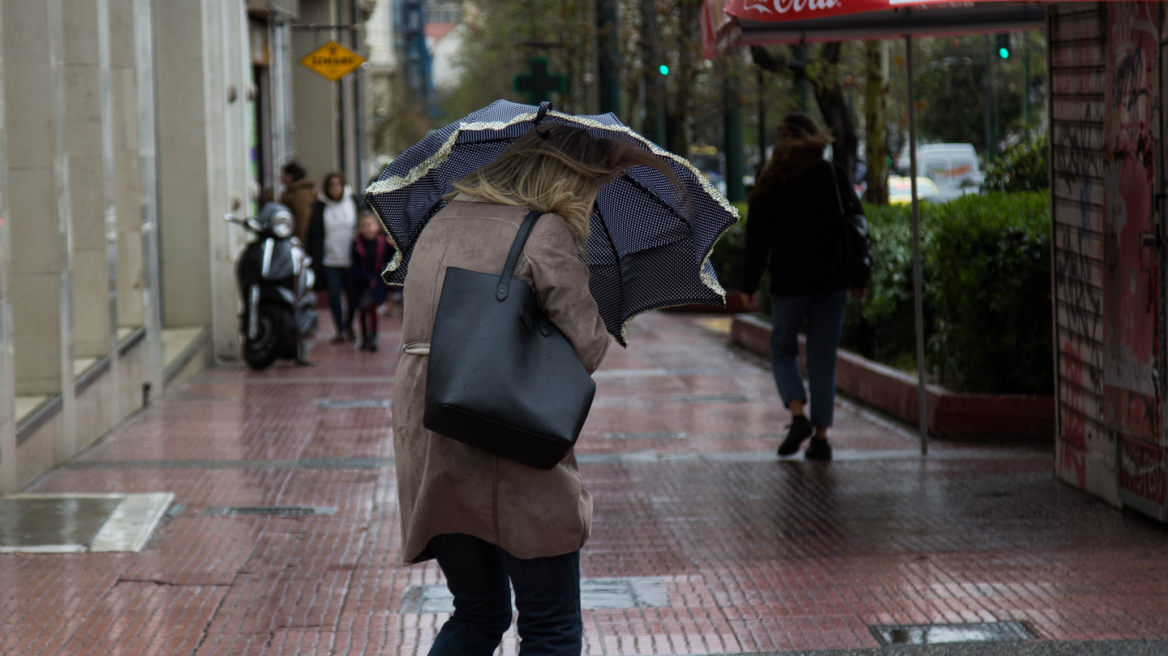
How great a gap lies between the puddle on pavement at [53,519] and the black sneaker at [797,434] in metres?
3.66

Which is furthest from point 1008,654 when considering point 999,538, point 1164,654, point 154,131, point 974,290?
point 154,131

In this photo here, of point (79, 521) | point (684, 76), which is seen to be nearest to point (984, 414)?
point (79, 521)

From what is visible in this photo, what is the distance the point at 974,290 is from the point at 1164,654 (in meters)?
4.22

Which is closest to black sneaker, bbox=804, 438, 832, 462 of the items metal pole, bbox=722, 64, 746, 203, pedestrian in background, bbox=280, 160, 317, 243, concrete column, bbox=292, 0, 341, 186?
pedestrian in background, bbox=280, 160, 317, 243

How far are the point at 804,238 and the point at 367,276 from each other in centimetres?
747

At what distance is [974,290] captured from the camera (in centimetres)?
844

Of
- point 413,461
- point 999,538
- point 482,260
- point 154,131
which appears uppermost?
point 154,131

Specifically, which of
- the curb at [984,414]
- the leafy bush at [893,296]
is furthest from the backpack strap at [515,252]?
the leafy bush at [893,296]

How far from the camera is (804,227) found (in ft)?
24.9

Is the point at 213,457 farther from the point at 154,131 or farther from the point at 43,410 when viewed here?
the point at 154,131

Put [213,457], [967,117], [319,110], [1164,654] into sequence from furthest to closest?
1. [967,117]
2. [319,110]
3. [213,457]
4. [1164,654]

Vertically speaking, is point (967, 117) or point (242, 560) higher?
point (967, 117)

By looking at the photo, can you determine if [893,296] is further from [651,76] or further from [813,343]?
[651,76]

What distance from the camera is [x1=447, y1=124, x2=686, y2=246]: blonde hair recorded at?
3170 millimetres
